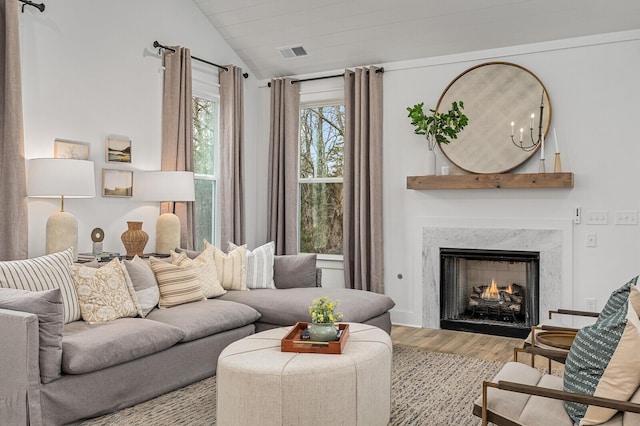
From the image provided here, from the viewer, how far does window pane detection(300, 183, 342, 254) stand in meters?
6.13

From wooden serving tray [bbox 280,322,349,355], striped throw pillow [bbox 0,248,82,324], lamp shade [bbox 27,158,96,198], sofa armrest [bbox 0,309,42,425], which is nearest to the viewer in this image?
sofa armrest [bbox 0,309,42,425]

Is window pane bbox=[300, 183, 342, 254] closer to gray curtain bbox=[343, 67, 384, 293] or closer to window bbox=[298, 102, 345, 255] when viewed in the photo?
window bbox=[298, 102, 345, 255]

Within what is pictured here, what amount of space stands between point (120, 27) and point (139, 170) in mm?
1206

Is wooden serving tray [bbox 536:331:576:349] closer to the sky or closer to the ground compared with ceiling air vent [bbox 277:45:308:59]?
closer to the ground

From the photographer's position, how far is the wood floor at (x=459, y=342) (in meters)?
4.50

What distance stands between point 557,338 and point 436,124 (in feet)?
8.26

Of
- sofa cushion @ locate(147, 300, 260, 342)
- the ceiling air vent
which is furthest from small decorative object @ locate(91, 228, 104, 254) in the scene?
the ceiling air vent

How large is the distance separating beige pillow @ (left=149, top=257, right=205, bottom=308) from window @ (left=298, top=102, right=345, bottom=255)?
2137 mm

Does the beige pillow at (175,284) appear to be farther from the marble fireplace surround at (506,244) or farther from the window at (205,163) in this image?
the marble fireplace surround at (506,244)

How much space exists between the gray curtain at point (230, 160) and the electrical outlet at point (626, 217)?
3.51m

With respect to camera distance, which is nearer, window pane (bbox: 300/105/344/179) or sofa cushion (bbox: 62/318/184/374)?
sofa cushion (bbox: 62/318/184/374)

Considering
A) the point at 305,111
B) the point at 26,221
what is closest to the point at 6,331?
the point at 26,221

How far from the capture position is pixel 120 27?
186 inches

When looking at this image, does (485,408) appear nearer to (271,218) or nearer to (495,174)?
(495,174)
